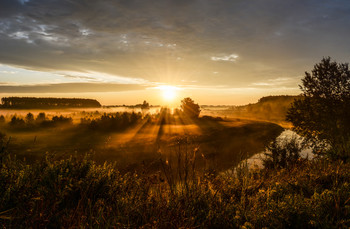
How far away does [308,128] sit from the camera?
2073 cm

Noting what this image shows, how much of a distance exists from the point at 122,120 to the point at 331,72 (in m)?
28.1

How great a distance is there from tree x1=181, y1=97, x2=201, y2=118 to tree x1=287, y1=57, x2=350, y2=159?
3039cm

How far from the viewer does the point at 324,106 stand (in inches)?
813

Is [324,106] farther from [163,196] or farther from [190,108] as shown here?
[190,108]

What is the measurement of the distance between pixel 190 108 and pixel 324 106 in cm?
3310

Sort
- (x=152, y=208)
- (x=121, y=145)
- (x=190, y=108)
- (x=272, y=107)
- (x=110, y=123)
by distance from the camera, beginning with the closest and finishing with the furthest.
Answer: (x=152, y=208), (x=121, y=145), (x=110, y=123), (x=190, y=108), (x=272, y=107)

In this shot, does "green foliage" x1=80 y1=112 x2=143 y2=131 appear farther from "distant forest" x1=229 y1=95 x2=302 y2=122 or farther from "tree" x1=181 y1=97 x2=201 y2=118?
"distant forest" x1=229 y1=95 x2=302 y2=122

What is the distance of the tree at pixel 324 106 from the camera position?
770 inches

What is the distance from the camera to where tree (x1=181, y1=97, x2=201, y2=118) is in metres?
51.2

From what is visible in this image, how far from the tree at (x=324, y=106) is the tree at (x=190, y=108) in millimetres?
30391

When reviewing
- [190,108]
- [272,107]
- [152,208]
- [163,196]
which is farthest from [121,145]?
[272,107]

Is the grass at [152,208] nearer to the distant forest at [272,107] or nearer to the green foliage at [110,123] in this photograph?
the green foliage at [110,123]

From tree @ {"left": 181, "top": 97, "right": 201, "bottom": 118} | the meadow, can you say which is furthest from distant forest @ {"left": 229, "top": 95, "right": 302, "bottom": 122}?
the meadow

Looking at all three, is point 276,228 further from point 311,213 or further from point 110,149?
point 110,149
